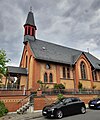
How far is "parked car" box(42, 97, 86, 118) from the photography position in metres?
11.5

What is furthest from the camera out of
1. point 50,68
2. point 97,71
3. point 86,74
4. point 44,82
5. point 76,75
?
point 97,71

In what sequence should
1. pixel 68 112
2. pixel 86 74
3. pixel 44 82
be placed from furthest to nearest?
pixel 86 74
pixel 44 82
pixel 68 112

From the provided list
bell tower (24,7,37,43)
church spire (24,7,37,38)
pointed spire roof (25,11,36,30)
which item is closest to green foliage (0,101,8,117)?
bell tower (24,7,37,43)

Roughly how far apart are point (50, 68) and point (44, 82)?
290cm

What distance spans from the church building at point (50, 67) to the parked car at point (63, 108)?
9259 millimetres

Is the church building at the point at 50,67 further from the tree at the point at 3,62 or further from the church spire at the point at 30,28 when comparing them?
the tree at the point at 3,62

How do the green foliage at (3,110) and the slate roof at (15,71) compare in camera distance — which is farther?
the slate roof at (15,71)

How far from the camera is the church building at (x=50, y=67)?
74.5 feet

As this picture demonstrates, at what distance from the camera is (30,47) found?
80.9ft

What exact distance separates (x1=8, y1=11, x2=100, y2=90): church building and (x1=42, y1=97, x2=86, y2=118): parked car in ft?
30.4

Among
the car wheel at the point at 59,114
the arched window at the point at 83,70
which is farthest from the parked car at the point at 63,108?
the arched window at the point at 83,70

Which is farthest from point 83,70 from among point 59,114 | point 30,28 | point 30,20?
point 59,114

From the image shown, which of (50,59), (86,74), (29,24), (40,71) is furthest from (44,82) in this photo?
(29,24)

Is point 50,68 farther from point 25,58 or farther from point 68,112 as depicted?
point 68,112
